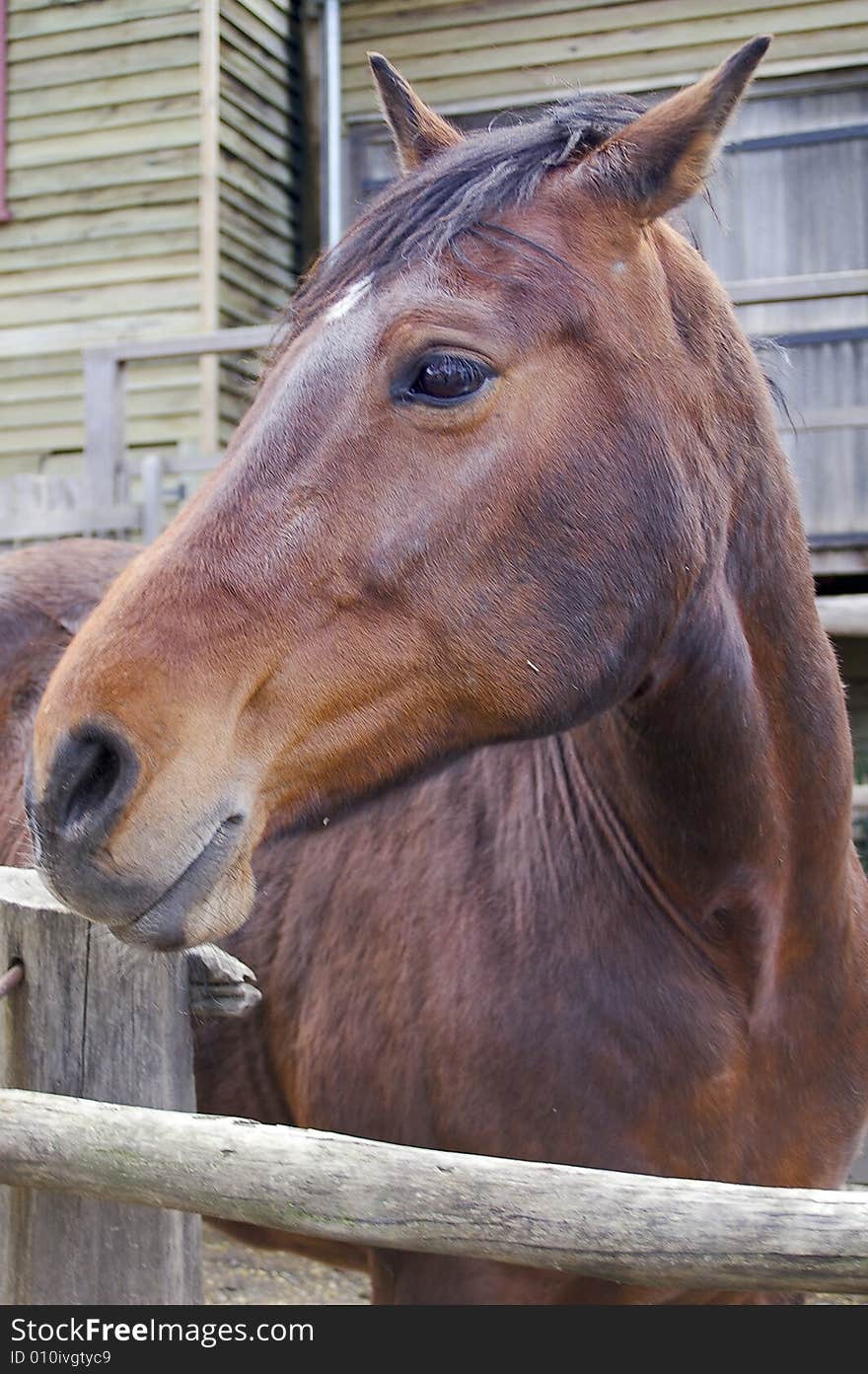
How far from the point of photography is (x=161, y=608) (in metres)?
1.56

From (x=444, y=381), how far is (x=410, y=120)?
2.55ft

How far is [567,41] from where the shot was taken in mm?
9117

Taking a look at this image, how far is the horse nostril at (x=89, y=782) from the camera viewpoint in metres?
1.46

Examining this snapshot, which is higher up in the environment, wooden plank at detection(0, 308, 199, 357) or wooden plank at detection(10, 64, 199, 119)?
wooden plank at detection(10, 64, 199, 119)

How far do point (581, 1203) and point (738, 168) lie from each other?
28.6 feet

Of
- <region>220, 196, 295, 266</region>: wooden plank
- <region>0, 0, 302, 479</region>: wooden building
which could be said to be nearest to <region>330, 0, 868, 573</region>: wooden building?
<region>0, 0, 302, 479</region>: wooden building

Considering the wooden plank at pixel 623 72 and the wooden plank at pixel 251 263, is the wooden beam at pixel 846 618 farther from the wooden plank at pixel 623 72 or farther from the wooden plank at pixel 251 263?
the wooden plank at pixel 251 263

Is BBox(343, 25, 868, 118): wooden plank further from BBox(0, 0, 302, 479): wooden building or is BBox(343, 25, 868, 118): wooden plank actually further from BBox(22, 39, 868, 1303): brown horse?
A: BBox(22, 39, 868, 1303): brown horse

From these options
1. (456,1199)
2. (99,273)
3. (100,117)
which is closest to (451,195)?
(456,1199)

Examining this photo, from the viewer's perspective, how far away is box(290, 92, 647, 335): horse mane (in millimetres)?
1752

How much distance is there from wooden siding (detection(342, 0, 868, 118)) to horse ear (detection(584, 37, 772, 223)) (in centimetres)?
757

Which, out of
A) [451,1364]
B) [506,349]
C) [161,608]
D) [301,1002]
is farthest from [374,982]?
[506,349]

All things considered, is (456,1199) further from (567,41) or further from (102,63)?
(102,63)

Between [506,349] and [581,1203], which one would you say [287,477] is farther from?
[581,1203]
